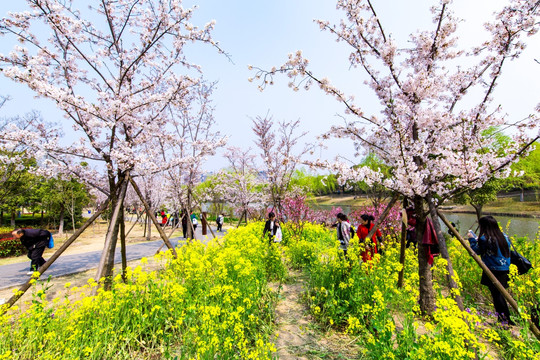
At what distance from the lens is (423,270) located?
4.07 metres

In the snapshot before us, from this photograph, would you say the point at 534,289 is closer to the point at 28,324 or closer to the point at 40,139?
the point at 28,324

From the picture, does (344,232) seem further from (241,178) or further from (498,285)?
(241,178)

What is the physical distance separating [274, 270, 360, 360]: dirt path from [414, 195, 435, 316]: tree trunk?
1531 millimetres

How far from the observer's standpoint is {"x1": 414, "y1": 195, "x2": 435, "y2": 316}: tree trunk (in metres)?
3.93

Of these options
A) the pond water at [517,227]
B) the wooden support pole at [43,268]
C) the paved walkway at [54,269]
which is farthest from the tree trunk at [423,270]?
the paved walkway at [54,269]

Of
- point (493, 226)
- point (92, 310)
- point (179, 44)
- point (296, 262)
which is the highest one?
point (179, 44)

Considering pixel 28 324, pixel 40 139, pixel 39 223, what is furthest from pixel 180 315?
pixel 39 223

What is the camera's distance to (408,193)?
375 cm

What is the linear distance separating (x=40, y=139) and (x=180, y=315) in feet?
14.2

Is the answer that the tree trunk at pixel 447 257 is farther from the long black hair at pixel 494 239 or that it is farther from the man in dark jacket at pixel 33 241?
the man in dark jacket at pixel 33 241

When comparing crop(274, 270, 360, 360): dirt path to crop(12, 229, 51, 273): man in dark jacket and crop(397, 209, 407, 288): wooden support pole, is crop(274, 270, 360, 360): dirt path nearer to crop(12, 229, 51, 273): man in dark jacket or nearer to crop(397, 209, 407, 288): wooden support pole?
crop(397, 209, 407, 288): wooden support pole

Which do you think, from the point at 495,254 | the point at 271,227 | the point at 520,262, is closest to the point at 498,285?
the point at 495,254

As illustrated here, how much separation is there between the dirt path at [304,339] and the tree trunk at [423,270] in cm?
153

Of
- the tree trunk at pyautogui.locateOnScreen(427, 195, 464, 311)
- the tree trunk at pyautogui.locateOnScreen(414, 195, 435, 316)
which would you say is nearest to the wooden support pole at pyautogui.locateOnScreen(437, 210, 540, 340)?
the tree trunk at pyautogui.locateOnScreen(427, 195, 464, 311)
